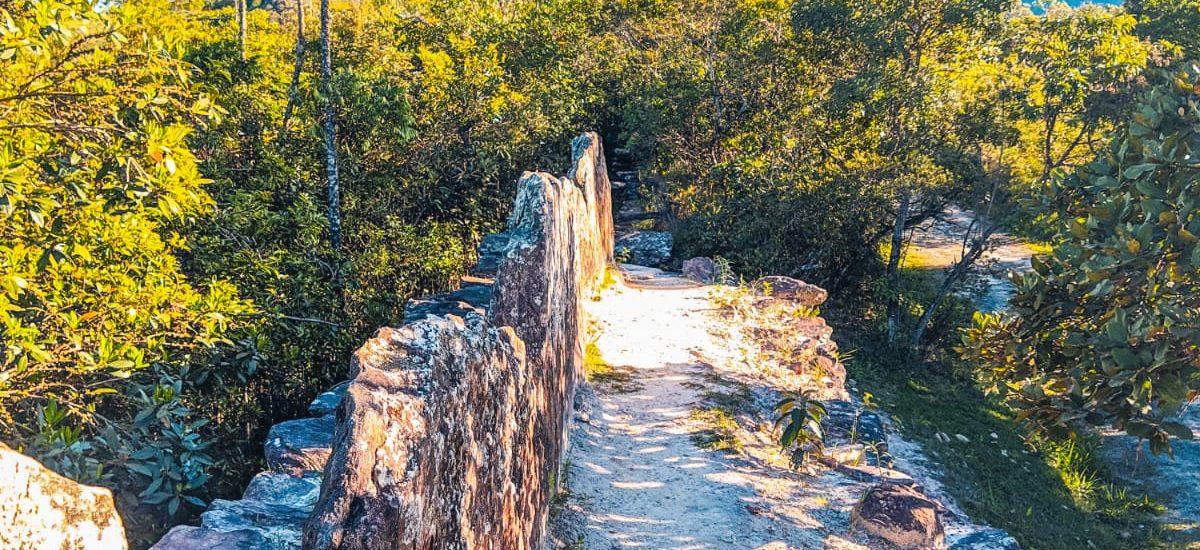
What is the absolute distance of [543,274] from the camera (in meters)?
8.07

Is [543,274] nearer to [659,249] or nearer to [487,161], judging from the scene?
[487,161]

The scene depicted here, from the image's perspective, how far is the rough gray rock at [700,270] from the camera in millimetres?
17606

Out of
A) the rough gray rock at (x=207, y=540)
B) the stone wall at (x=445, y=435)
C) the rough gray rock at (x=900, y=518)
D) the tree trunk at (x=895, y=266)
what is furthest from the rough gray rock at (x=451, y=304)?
the tree trunk at (x=895, y=266)

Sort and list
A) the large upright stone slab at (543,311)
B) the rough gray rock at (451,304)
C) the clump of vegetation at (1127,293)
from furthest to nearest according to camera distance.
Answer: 1. the rough gray rock at (451,304)
2. the large upright stone slab at (543,311)
3. the clump of vegetation at (1127,293)

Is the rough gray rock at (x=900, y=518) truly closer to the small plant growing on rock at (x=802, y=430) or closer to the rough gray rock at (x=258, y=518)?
the small plant growing on rock at (x=802, y=430)

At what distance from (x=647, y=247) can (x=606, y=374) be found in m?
10.3

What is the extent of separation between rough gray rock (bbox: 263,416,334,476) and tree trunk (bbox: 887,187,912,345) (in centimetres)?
1455

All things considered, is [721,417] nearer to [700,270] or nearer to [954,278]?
[700,270]

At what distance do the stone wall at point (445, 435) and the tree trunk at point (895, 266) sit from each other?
1152 cm

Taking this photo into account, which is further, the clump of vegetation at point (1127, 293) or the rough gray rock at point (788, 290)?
the rough gray rock at point (788, 290)

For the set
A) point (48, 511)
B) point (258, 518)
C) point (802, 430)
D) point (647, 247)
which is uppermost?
point (48, 511)

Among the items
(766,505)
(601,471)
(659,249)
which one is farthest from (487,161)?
(766,505)

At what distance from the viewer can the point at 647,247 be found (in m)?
21.1

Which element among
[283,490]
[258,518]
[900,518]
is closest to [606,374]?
[900,518]
